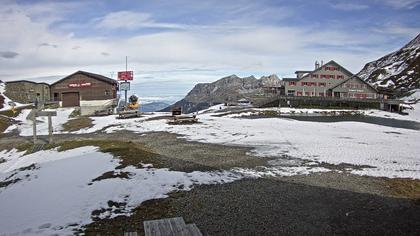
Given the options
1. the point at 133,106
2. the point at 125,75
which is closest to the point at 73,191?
the point at 133,106

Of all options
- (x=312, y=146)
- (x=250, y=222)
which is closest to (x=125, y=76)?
(x=312, y=146)

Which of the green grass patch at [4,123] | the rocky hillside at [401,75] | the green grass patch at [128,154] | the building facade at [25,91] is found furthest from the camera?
the rocky hillside at [401,75]

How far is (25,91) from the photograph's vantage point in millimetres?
69625

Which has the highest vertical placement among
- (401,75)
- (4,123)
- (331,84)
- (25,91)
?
(401,75)

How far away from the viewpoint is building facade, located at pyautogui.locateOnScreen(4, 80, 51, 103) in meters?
67.9

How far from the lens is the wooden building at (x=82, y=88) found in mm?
62250

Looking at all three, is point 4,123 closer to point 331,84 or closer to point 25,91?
point 25,91

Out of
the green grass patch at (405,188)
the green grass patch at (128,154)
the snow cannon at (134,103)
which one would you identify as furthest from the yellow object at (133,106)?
the green grass patch at (405,188)

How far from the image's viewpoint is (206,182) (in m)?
12.4

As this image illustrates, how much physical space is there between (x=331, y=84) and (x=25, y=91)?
6518 centimetres

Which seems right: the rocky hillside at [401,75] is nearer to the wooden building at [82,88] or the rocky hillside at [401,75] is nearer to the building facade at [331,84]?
the building facade at [331,84]

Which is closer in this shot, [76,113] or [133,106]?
[133,106]

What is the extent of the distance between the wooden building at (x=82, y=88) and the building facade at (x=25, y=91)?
19.4 feet

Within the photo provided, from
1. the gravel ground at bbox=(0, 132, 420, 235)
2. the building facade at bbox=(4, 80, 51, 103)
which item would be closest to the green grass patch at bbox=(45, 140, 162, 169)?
the gravel ground at bbox=(0, 132, 420, 235)
